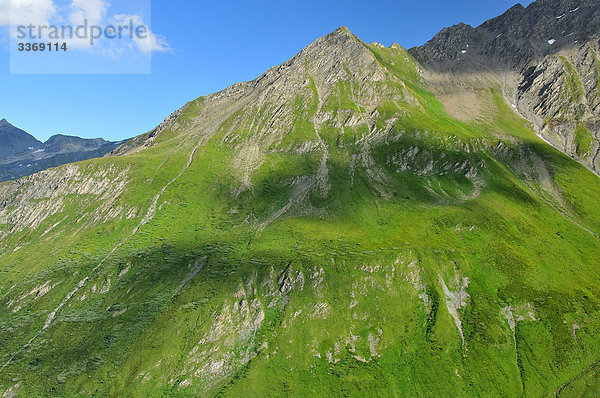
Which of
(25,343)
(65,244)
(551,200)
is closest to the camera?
(25,343)

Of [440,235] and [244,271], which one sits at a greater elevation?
[440,235]

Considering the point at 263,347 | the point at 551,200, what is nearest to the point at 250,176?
the point at 263,347

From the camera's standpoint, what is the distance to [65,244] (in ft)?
484

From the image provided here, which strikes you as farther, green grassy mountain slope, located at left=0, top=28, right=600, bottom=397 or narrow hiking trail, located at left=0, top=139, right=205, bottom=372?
narrow hiking trail, located at left=0, top=139, right=205, bottom=372

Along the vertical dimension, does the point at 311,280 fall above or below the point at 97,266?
below

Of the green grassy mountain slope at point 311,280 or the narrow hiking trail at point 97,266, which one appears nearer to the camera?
the green grassy mountain slope at point 311,280

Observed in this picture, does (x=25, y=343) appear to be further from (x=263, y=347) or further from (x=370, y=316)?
(x=370, y=316)

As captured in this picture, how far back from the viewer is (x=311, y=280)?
108625mm

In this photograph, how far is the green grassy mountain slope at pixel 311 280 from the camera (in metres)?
87.8

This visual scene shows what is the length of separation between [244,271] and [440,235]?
3040 inches

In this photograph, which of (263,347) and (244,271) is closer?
(263,347)

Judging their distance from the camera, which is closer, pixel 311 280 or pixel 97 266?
pixel 311 280

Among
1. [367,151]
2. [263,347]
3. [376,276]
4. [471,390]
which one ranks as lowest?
[471,390]

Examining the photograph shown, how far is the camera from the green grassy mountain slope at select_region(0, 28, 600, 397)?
3457 inches
